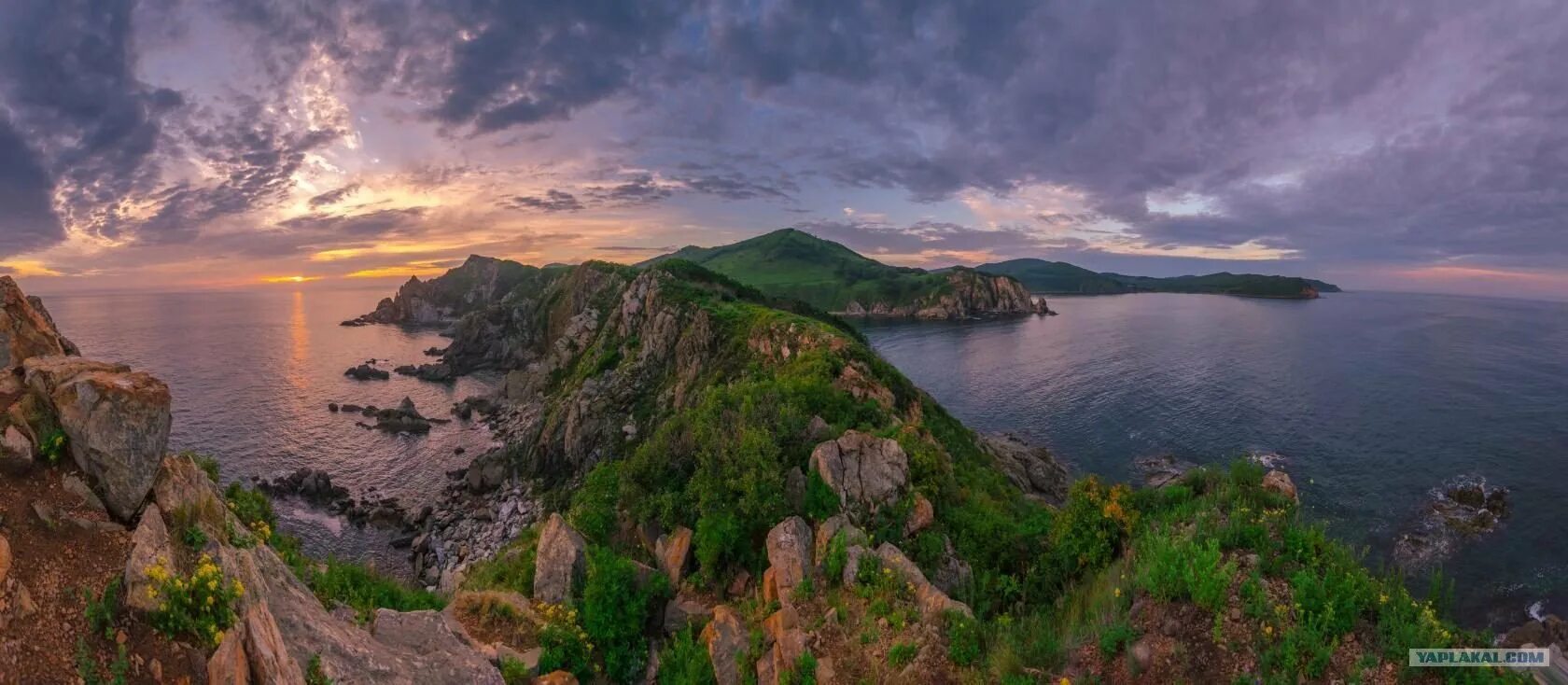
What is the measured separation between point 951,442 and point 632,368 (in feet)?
107

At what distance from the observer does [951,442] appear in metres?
35.8

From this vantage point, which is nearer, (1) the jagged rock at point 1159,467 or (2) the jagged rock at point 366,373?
(1) the jagged rock at point 1159,467

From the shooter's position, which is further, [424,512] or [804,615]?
[424,512]

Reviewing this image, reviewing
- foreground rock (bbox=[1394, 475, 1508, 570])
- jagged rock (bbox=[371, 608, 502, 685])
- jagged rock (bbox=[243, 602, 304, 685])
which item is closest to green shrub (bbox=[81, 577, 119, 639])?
jagged rock (bbox=[243, 602, 304, 685])

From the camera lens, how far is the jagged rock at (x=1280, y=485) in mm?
13234

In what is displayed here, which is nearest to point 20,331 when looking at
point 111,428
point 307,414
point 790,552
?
point 111,428

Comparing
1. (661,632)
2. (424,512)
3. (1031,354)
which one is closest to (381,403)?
(424,512)

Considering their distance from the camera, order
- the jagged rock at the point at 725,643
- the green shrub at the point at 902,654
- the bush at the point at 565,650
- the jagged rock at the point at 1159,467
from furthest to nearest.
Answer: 1. the jagged rock at the point at 1159,467
2. the bush at the point at 565,650
3. the jagged rock at the point at 725,643
4. the green shrub at the point at 902,654

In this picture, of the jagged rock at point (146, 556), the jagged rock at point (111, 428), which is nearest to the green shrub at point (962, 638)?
the jagged rock at point (146, 556)

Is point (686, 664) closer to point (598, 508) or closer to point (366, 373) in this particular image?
point (598, 508)

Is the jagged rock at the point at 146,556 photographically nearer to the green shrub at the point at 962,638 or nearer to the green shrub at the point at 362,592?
the green shrub at the point at 362,592

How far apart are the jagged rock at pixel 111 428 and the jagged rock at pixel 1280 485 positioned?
65.9 feet

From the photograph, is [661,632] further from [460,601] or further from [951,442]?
[951,442]

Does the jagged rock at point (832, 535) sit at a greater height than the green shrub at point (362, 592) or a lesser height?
greater
